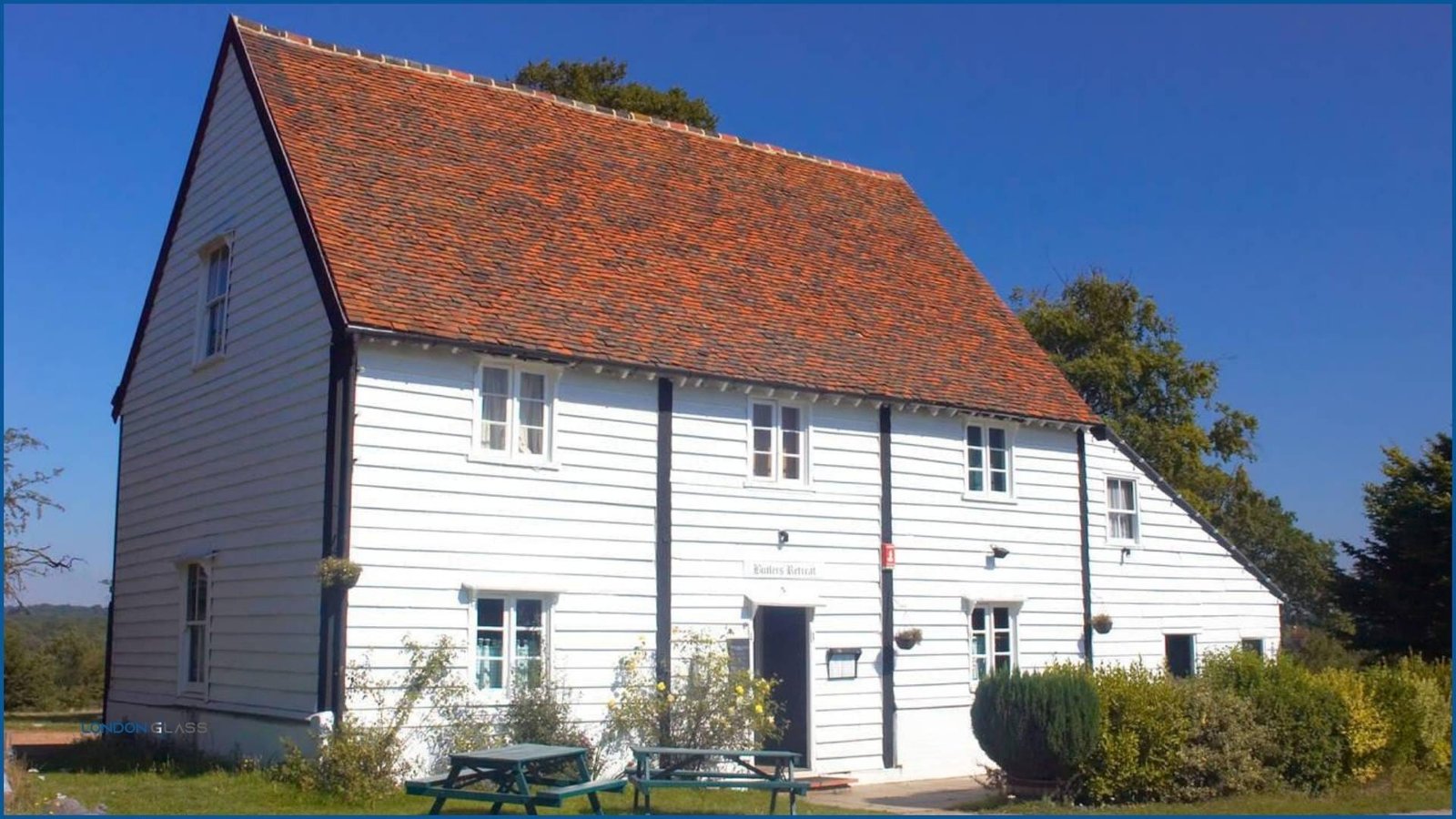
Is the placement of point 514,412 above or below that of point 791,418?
below

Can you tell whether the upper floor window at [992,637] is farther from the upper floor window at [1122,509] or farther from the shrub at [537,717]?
the shrub at [537,717]

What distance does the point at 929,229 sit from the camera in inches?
1065

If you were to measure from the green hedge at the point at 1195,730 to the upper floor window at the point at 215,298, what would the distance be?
441 inches

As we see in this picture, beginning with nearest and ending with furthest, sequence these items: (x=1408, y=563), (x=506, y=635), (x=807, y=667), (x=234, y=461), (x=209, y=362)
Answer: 1. (x=506, y=635)
2. (x=234, y=461)
3. (x=209, y=362)
4. (x=807, y=667)
5. (x=1408, y=563)

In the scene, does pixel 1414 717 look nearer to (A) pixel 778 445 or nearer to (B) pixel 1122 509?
(B) pixel 1122 509

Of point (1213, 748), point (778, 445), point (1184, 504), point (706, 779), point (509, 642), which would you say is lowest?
Result: point (706, 779)

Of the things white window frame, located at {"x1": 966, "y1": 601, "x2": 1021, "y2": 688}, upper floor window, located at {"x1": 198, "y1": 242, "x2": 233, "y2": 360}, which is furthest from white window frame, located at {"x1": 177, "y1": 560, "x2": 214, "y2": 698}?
white window frame, located at {"x1": 966, "y1": 601, "x2": 1021, "y2": 688}

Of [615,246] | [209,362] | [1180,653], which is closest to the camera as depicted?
[209,362]

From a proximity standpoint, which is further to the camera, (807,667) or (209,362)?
(807,667)

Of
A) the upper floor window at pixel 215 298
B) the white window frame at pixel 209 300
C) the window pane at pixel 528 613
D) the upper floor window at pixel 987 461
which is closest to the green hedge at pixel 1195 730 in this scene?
the upper floor window at pixel 987 461

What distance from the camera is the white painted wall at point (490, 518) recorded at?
1584cm

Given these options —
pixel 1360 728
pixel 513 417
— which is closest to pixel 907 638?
pixel 1360 728

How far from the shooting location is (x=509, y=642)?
55.1 ft

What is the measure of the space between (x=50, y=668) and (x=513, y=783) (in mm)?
33206
